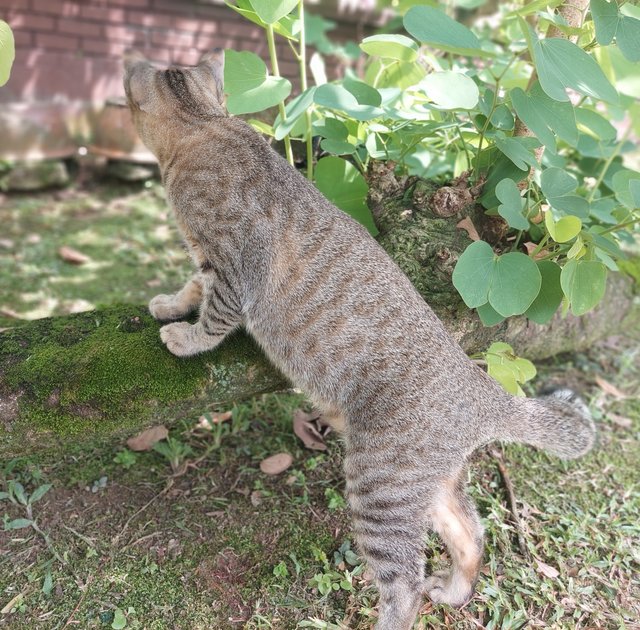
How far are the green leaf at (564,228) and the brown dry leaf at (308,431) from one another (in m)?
1.72

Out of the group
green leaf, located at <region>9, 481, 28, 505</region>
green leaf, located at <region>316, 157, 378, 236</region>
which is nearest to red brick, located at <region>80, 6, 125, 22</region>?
green leaf, located at <region>316, 157, 378, 236</region>

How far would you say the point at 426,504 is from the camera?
→ 8.32 ft

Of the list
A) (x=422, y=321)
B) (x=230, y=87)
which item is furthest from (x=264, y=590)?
(x=230, y=87)

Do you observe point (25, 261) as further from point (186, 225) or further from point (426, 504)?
point (426, 504)

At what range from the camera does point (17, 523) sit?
272 cm

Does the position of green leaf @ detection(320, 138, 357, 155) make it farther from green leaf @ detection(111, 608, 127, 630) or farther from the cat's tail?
green leaf @ detection(111, 608, 127, 630)

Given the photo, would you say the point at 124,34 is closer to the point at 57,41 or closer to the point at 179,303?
the point at 57,41

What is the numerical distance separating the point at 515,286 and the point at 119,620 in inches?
89.8

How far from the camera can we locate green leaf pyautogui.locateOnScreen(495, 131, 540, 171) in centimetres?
276

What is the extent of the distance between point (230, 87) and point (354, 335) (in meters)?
1.35

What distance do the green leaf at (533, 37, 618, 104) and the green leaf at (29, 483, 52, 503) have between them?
9.64 ft

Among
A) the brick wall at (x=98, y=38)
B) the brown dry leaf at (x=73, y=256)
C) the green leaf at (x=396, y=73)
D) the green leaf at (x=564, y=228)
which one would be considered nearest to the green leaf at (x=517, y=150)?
the green leaf at (x=564, y=228)

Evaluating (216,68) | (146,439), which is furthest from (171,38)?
(146,439)

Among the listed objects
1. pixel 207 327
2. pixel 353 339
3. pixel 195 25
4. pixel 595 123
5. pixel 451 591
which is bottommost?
pixel 451 591
